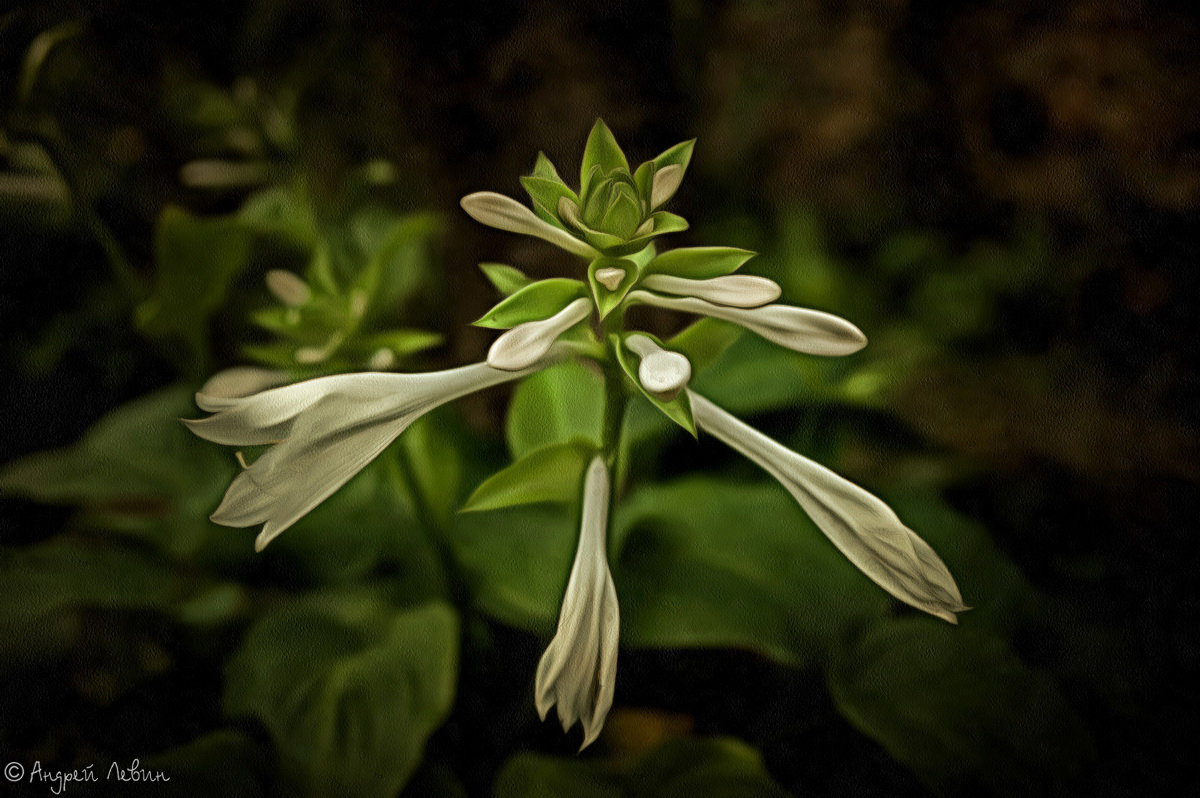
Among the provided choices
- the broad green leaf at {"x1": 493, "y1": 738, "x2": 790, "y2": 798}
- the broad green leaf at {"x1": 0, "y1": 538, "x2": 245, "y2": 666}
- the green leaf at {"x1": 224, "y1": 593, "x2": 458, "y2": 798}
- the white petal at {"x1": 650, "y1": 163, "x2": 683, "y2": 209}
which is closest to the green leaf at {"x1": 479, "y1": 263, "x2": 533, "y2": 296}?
the white petal at {"x1": 650, "y1": 163, "x2": 683, "y2": 209}

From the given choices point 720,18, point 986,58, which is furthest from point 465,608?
point 986,58

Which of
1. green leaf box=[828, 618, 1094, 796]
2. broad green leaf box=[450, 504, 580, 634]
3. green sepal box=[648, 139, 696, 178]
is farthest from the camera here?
broad green leaf box=[450, 504, 580, 634]

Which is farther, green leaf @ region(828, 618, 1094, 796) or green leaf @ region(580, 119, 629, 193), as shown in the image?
green leaf @ region(828, 618, 1094, 796)

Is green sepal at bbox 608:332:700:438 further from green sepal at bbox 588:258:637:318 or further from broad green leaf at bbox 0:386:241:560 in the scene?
broad green leaf at bbox 0:386:241:560

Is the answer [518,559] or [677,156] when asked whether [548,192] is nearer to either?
[677,156]

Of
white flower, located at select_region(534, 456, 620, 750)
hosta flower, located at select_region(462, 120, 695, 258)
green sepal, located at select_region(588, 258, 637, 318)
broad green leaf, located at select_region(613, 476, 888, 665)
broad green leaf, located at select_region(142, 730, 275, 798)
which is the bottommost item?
broad green leaf, located at select_region(142, 730, 275, 798)
